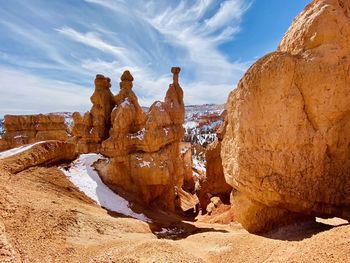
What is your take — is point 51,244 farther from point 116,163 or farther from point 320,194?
point 116,163

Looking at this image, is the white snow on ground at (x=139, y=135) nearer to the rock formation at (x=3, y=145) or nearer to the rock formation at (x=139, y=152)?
the rock formation at (x=139, y=152)

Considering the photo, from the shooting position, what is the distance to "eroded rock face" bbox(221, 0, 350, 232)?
10.1m

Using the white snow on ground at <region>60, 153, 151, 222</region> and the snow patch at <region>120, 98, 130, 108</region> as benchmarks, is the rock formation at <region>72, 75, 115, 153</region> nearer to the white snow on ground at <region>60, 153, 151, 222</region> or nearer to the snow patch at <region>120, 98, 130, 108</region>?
the snow patch at <region>120, 98, 130, 108</region>

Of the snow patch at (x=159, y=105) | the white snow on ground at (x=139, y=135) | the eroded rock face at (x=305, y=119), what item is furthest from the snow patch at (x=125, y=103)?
the eroded rock face at (x=305, y=119)

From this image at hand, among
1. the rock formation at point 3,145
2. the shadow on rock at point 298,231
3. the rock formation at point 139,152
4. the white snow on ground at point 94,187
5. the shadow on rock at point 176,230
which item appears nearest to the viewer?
the shadow on rock at point 298,231

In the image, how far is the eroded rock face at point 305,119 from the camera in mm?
10094

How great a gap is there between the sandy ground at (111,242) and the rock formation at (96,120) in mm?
13562

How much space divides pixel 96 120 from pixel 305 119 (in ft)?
75.0

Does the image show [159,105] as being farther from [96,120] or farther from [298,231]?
[298,231]

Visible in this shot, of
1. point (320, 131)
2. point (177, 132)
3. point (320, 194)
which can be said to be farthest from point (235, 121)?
point (177, 132)

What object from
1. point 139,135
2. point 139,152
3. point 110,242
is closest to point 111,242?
point 110,242

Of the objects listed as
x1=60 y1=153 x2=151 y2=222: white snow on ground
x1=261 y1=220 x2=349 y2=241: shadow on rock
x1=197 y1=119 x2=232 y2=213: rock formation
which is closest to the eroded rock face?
x1=261 y1=220 x2=349 y2=241: shadow on rock

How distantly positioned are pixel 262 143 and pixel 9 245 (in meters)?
10.5

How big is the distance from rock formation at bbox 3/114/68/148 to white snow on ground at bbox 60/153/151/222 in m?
24.4
